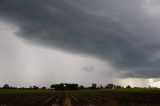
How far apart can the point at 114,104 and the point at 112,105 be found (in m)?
0.11

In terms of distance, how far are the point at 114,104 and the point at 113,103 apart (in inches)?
3.2

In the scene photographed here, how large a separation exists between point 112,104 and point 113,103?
0.07 metres

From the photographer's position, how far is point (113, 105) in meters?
13.4

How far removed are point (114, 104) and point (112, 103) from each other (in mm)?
145

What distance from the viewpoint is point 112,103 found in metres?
13.5

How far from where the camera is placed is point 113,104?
13.4m

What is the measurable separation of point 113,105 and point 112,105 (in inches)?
2.5

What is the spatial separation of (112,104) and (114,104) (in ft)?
0.32

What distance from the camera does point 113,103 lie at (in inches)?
531

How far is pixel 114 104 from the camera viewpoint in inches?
528

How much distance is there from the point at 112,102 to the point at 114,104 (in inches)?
8.5

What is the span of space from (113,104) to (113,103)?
0.22 feet

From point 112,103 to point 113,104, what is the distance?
12cm

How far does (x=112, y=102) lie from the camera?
44.7 feet
